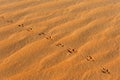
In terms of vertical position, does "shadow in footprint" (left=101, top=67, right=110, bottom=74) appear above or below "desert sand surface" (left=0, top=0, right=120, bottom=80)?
below

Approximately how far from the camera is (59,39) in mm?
3480

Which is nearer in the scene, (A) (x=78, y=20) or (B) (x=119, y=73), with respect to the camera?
(B) (x=119, y=73)

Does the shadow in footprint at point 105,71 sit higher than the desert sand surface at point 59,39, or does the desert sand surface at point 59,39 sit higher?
the desert sand surface at point 59,39

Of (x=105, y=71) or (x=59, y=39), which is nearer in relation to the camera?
(x=105, y=71)

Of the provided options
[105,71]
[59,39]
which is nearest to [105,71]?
[105,71]

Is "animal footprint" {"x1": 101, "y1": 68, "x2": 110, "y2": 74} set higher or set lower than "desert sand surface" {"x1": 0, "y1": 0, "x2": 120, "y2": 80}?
lower

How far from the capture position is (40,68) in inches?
117

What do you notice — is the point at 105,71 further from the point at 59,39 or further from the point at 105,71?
the point at 59,39

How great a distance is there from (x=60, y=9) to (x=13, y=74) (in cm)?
162

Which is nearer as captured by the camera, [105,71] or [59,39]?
[105,71]

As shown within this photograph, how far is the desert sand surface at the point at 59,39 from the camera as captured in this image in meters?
2.96

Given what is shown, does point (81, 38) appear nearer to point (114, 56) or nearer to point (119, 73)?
point (114, 56)

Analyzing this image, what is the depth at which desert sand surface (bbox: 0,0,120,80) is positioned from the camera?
296 centimetres

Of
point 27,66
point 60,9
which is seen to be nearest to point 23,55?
point 27,66
